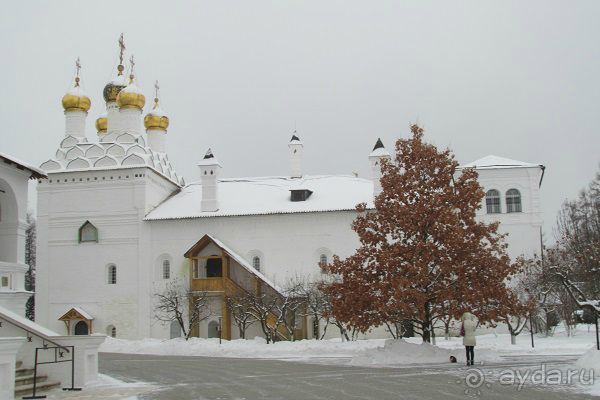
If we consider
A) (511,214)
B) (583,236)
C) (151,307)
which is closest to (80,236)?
(151,307)

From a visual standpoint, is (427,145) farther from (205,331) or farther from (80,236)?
(80,236)

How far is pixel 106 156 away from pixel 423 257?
24.1 m

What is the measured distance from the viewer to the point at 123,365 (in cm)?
1952

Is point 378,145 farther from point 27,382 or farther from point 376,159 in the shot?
point 27,382

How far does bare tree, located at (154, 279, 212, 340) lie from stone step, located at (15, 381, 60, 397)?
20.0 meters

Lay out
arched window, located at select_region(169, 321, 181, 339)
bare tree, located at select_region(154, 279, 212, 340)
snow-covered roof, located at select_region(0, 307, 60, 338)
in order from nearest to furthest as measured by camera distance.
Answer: snow-covered roof, located at select_region(0, 307, 60, 338), bare tree, located at select_region(154, 279, 212, 340), arched window, located at select_region(169, 321, 181, 339)

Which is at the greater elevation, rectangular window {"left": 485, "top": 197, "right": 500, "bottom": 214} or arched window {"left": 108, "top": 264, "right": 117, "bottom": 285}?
rectangular window {"left": 485, "top": 197, "right": 500, "bottom": 214}

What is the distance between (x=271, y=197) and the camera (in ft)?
127

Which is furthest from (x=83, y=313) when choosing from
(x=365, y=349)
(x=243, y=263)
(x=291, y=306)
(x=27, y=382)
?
(x=27, y=382)

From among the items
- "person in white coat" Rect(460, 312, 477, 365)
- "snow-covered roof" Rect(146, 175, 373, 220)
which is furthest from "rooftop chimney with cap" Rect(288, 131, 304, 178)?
"person in white coat" Rect(460, 312, 477, 365)

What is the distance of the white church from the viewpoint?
36.8 metres

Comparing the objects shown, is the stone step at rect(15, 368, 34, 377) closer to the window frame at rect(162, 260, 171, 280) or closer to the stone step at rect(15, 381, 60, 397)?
the stone step at rect(15, 381, 60, 397)

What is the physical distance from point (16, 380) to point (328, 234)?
25.0 meters

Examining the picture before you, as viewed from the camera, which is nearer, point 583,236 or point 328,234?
point 328,234
